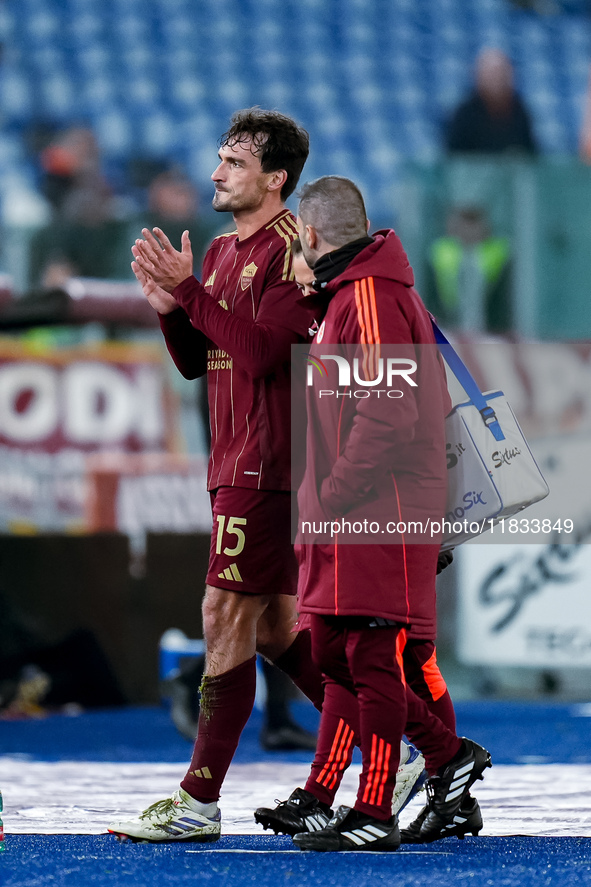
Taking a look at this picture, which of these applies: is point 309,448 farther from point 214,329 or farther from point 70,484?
point 70,484

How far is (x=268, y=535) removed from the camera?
332 cm

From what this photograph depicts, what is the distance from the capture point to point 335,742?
3.23 m

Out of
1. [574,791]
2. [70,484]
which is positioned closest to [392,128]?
[70,484]

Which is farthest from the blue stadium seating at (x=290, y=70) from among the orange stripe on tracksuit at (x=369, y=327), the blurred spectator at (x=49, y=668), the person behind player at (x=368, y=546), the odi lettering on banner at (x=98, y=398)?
the orange stripe on tracksuit at (x=369, y=327)

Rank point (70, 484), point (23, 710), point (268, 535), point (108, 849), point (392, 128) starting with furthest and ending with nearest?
point (392, 128)
point (70, 484)
point (23, 710)
point (268, 535)
point (108, 849)

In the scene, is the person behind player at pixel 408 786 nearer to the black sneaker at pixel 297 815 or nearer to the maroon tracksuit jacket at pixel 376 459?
the black sneaker at pixel 297 815

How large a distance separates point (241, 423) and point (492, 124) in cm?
892

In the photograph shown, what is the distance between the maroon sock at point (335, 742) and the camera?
127 inches

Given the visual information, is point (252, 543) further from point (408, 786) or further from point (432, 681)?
point (408, 786)

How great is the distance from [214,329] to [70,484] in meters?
4.66

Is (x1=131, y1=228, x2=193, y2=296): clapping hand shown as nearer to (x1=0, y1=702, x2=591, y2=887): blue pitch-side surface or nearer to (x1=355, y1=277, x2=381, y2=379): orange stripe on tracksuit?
(x1=355, y1=277, x2=381, y2=379): orange stripe on tracksuit

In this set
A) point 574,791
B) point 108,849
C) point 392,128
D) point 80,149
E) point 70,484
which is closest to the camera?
point 108,849

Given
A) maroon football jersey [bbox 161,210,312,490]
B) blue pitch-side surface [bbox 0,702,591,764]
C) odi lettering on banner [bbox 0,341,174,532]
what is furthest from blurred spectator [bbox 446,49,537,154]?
maroon football jersey [bbox 161,210,312,490]

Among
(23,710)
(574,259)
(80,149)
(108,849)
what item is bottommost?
(23,710)
